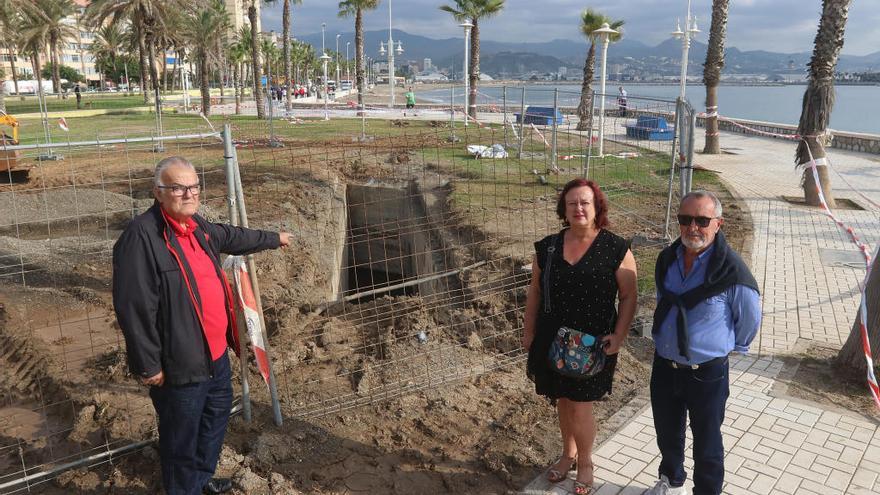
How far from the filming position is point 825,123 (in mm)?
11539

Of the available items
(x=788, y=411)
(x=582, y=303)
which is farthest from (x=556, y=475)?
(x=788, y=411)

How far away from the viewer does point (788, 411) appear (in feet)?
15.5

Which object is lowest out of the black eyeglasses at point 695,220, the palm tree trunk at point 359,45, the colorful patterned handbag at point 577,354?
the colorful patterned handbag at point 577,354

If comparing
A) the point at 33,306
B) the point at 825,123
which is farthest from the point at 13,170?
the point at 825,123

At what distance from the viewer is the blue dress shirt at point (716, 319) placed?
10.1 ft

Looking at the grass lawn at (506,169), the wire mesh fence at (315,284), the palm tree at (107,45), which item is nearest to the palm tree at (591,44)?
the grass lawn at (506,169)

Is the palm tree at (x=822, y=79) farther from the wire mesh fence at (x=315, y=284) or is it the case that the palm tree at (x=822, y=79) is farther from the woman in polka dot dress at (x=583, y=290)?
the woman in polka dot dress at (x=583, y=290)

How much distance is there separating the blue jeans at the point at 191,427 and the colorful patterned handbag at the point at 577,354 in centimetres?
184

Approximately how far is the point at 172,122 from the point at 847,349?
29.6m

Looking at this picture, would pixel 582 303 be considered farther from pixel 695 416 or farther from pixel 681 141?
pixel 681 141

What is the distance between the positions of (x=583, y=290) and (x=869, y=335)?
3.27 metres

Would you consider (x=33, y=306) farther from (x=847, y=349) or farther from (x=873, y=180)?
(x=873, y=180)

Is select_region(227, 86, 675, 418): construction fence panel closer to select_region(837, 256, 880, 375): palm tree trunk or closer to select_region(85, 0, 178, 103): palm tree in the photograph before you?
select_region(837, 256, 880, 375): palm tree trunk

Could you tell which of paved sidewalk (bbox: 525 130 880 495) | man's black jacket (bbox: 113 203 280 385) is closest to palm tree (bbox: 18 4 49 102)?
paved sidewalk (bbox: 525 130 880 495)
